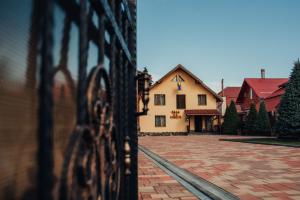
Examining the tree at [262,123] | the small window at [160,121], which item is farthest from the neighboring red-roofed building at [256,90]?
the small window at [160,121]

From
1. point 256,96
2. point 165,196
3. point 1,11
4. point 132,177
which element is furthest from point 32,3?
point 256,96

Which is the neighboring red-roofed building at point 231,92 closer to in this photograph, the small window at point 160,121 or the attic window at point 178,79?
the attic window at point 178,79

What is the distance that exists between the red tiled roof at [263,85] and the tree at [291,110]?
16724 mm

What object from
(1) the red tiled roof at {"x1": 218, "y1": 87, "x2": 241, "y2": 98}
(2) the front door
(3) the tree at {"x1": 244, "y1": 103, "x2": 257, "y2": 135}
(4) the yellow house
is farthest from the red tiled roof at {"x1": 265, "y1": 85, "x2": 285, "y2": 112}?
(1) the red tiled roof at {"x1": 218, "y1": 87, "x2": 241, "y2": 98}

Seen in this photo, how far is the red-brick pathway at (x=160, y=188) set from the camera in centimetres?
463

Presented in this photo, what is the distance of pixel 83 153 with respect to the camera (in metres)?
0.91

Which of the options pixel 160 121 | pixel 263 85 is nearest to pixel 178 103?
pixel 160 121

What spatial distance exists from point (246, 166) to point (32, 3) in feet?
26.5

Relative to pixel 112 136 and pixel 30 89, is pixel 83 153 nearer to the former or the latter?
pixel 30 89

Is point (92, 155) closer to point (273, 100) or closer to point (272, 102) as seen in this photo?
point (273, 100)

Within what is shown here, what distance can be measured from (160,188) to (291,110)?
18.0 m

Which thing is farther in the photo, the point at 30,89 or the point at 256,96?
the point at 256,96

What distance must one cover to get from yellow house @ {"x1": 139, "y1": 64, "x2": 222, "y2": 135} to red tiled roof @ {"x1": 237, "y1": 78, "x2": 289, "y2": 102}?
806cm

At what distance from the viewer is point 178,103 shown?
33.3m
